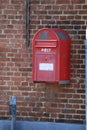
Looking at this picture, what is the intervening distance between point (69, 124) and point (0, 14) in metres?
2.40

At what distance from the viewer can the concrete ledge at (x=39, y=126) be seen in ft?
21.8

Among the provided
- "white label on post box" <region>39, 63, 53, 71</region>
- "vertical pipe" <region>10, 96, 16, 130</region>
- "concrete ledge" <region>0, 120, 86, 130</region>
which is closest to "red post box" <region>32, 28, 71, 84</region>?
"white label on post box" <region>39, 63, 53, 71</region>

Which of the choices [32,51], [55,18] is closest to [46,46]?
[32,51]

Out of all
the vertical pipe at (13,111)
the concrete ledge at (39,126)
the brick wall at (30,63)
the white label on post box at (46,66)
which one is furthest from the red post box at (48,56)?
the concrete ledge at (39,126)

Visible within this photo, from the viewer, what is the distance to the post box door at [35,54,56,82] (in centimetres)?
627

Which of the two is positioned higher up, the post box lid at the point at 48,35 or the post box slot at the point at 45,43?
the post box lid at the point at 48,35

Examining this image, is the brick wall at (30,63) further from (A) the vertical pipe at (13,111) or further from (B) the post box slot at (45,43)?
(B) the post box slot at (45,43)

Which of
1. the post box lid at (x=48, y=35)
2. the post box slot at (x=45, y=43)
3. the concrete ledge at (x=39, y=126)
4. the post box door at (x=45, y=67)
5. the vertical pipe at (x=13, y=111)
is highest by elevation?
the post box lid at (x=48, y=35)

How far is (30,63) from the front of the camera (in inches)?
270

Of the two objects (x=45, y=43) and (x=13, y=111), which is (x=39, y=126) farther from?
(x=45, y=43)

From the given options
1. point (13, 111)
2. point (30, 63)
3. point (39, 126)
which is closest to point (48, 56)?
point (30, 63)

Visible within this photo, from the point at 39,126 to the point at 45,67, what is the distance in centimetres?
116

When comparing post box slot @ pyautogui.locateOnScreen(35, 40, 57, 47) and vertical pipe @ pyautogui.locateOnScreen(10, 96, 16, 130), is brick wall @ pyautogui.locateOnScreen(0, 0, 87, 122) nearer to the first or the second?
vertical pipe @ pyautogui.locateOnScreen(10, 96, 16, 130)

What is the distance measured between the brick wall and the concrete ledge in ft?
0.34
